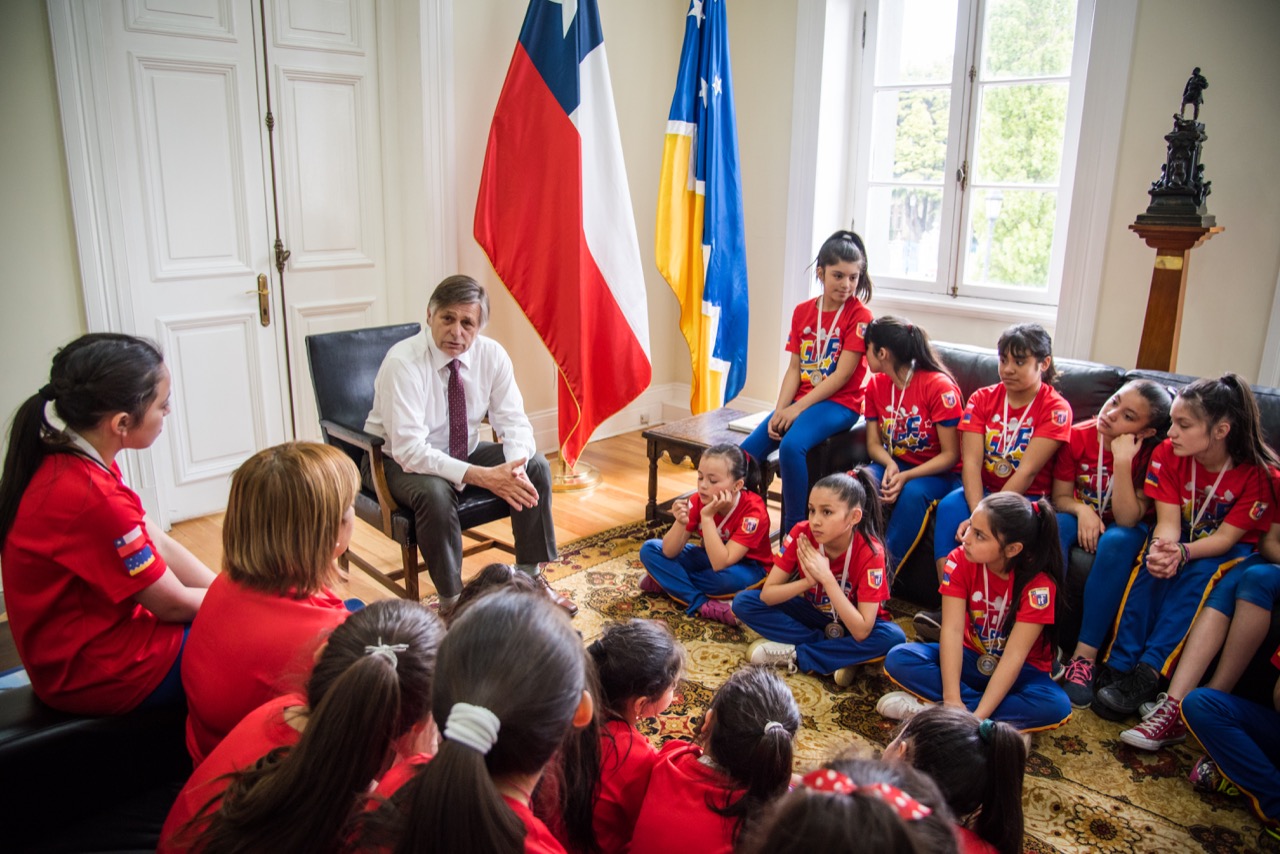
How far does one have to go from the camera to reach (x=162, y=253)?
3348 mm

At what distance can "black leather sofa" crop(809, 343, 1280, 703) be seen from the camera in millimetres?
2277

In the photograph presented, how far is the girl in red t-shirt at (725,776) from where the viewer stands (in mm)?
1371

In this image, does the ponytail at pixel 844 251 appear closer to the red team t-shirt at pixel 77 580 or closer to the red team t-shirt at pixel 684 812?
the red team t-shirt at pixel 684 812

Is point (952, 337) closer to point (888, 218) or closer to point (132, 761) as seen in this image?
point (888, 218)

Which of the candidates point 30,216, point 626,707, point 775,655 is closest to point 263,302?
point 30,216

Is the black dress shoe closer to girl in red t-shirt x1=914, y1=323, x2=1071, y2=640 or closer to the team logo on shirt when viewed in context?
girl in red t-shirt x1=914, y1=323, x2=1071, y2=640

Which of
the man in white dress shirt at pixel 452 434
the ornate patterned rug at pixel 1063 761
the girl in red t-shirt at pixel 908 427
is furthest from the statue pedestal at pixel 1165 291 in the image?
the man in white dress shirt at pixel 452 434

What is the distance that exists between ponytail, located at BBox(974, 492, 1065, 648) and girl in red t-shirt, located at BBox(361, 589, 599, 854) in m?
1.44

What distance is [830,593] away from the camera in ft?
7.86

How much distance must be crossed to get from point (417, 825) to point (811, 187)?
13.2ft

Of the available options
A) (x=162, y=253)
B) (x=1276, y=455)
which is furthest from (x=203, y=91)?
(x=1276, y=455)

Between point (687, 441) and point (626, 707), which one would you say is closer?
point (626, 707)

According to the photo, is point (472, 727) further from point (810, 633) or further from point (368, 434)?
point (368, 434)

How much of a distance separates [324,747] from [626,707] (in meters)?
0.74
